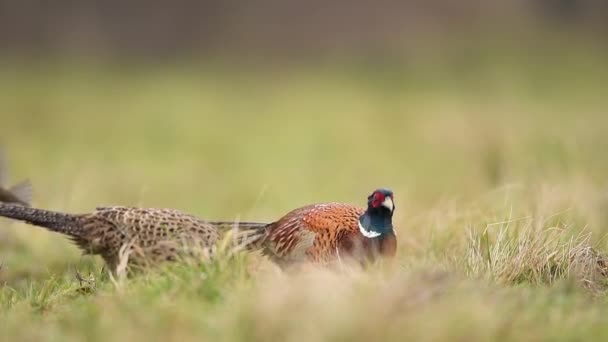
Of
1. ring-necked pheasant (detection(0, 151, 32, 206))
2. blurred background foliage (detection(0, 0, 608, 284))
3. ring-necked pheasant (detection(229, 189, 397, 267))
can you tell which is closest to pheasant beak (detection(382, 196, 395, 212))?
ring-necked pheasant (detection(229, 189, 397, 267))

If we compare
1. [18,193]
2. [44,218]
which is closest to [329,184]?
[18,193]

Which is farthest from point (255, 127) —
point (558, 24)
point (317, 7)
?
point (558, 24)

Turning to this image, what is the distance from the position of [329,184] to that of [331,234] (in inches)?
275

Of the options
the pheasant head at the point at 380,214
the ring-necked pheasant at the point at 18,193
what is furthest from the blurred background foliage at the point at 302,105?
the pheasant head at the point at 380,214

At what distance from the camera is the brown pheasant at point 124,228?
20.4 ft

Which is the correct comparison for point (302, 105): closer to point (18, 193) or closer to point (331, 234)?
point (18, 193)

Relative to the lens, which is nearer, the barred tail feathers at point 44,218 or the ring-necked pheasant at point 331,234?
the ring-necked pheasant at point 331,234

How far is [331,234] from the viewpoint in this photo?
20.3 feet

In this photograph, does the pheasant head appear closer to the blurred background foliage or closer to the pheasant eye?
the pheasant eye

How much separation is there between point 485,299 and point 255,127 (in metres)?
13.0

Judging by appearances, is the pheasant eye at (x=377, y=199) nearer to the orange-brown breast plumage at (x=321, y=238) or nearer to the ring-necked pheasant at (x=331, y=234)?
the ring-necked pheasant at (x=331, y=234)

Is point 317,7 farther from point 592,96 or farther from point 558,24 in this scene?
point 592,96

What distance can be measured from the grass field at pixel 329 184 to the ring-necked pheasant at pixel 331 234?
0.30m

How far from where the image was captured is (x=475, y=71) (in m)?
22.2
